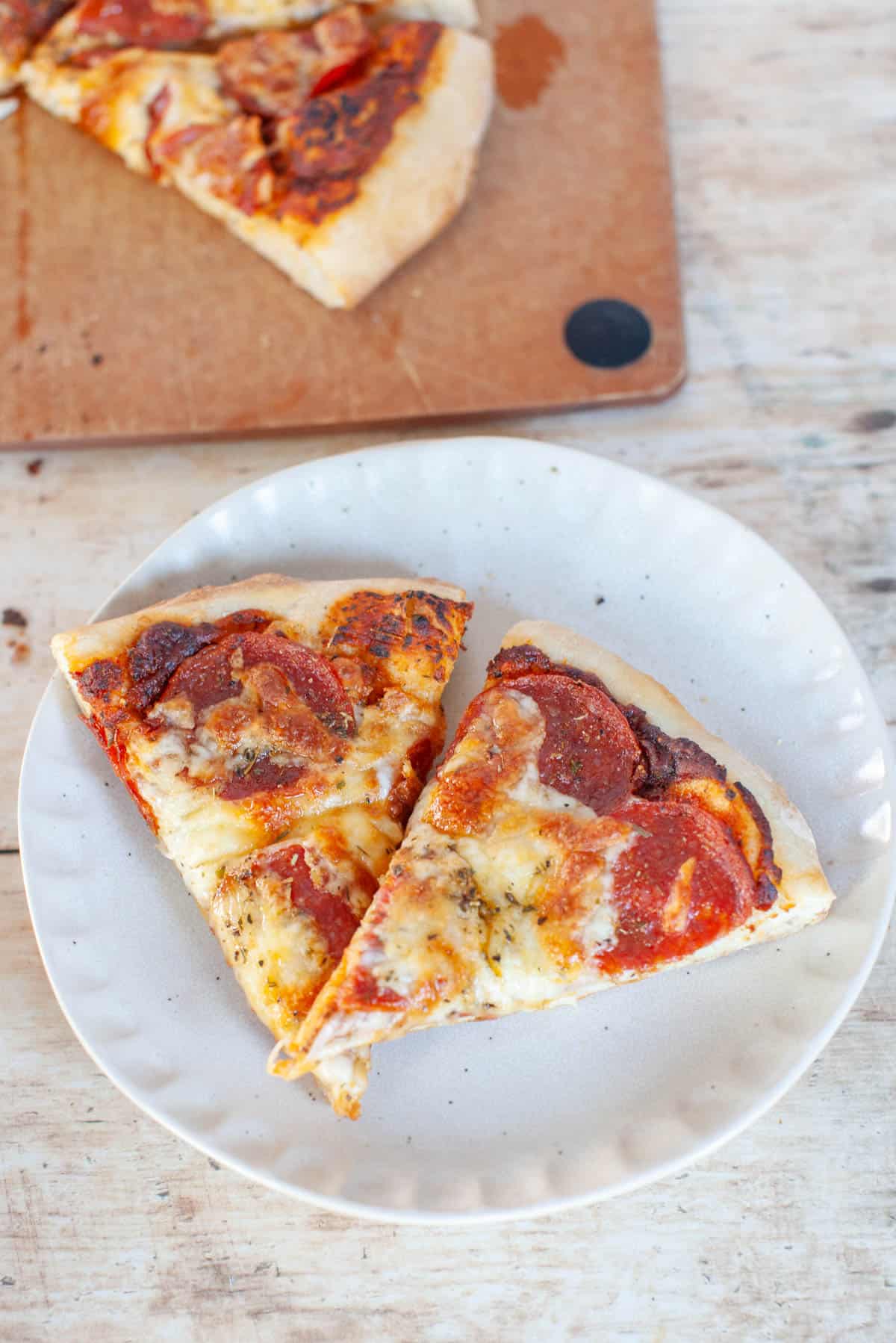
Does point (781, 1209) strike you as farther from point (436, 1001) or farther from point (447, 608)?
point (447, 608)

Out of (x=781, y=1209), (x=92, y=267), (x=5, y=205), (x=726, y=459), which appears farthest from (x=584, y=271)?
(x=781, y=1209)

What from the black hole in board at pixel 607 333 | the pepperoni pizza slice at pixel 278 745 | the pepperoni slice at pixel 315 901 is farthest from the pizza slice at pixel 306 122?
the pepperoni slice at pixel 315 901

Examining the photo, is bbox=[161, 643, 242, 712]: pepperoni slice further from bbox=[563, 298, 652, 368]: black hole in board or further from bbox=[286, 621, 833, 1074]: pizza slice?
bbox=[563, 298, 652, 368]: black hole in board

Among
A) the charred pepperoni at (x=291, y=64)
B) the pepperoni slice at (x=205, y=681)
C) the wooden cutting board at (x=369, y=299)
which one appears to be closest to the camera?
the pepperoni slice at (x=205, y=681)

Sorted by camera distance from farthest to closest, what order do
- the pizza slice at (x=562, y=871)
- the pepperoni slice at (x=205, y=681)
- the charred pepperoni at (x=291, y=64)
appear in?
the charred pepperoni at (x=291, y=64) → the pepperoni slice at (x=205, y=681) → the pizza slice at (x=562, y=871)

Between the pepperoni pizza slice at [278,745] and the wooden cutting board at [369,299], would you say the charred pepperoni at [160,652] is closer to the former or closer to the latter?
the pepperoni pizza slice at [278,745]

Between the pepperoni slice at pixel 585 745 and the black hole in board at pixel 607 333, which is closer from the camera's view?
the pepperoni slice at pixel 585 745

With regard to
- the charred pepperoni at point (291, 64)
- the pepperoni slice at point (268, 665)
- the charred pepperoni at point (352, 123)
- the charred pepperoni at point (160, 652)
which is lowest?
the pepperoni slice at point (268, 665)

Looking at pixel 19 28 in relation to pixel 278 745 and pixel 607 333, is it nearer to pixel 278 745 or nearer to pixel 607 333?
pixel 607 333
